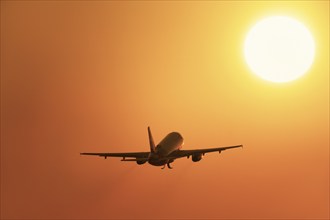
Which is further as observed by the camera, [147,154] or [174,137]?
[174,137]

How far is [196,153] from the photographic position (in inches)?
4090

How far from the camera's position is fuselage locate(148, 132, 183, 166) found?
99.9 m

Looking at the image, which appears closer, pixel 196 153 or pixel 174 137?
pixel 196 153

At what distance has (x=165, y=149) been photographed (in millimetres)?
105188

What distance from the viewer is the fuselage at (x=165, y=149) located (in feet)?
328

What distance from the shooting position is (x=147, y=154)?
347 ft

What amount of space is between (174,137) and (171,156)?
1555 cm

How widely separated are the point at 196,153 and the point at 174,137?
13.8 metres

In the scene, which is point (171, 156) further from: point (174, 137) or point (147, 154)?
point (174, 137)

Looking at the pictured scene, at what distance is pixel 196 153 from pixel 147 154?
435 inches

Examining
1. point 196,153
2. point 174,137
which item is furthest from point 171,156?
point 174,137

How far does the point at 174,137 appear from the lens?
116625 mm

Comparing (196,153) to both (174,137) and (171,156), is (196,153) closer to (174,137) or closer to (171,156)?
(171,156)
